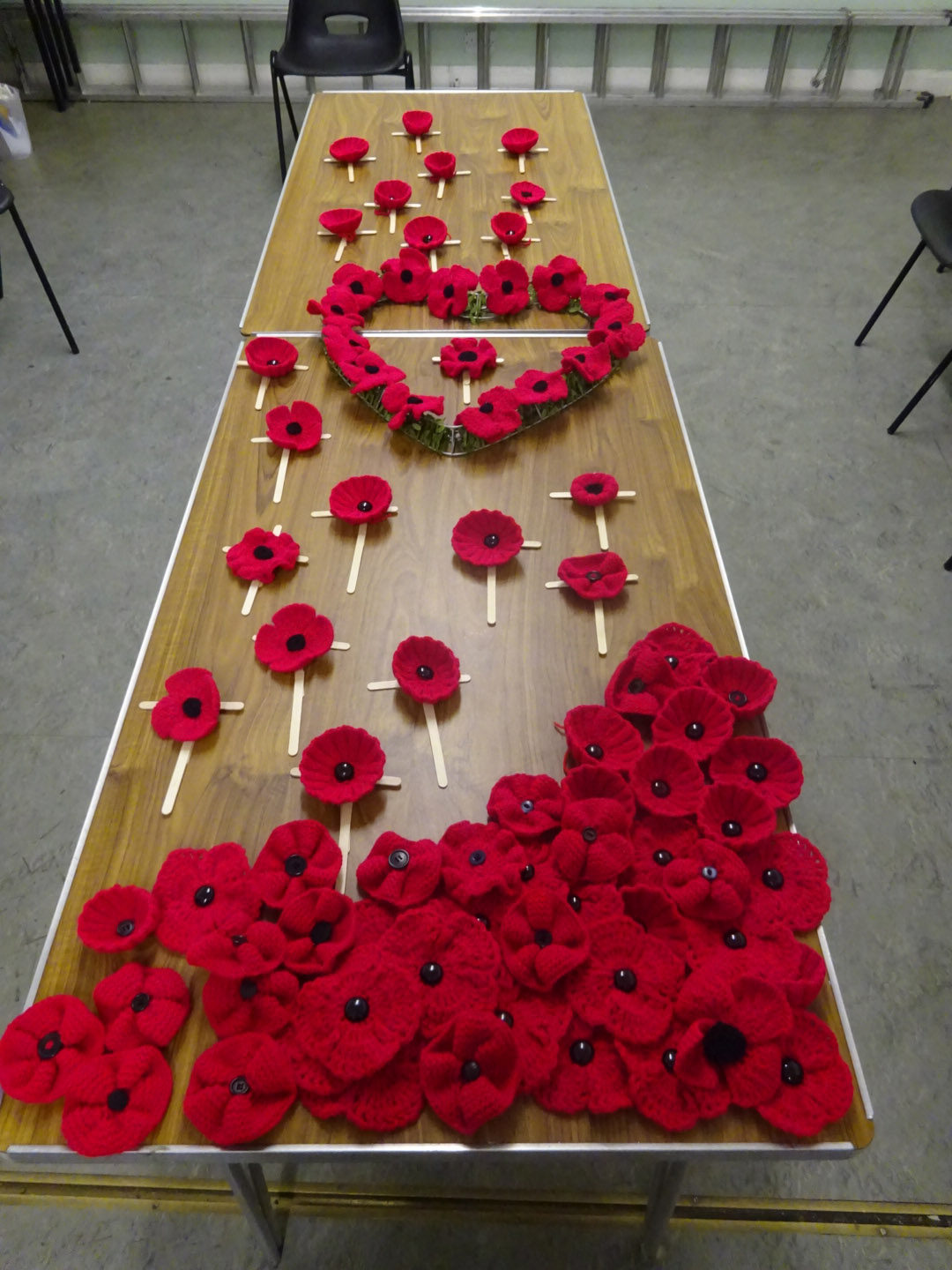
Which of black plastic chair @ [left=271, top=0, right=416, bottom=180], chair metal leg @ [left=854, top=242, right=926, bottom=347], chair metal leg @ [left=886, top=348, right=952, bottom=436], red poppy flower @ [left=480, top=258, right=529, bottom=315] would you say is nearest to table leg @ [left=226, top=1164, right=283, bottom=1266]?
red poppy flower @ [left=480, top=258, right=529, bottom=315]

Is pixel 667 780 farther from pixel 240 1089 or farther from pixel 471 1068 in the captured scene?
pixel 240 1089

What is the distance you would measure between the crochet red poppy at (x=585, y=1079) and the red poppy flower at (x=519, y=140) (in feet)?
8.82

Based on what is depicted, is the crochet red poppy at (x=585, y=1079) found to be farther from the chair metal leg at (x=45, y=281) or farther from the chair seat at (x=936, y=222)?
the chair metal leg at (x=45, y=281)

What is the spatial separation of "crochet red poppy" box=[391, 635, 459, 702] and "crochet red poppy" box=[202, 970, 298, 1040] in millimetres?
509

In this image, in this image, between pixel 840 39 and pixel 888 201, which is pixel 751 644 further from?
pixel 840 39

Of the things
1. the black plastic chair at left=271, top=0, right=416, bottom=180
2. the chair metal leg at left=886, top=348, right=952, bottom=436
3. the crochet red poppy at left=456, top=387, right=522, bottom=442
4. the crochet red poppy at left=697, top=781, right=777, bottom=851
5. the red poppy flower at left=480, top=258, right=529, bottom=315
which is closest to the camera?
the crochet red poppy at left=697, top=781, right=777, bottom=851

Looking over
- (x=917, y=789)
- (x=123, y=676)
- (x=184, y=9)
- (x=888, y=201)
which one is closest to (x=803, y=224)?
(x=888, y=201)

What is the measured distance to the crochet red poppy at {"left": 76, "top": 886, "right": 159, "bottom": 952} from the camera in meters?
1.17

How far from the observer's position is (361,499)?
5.75 feet

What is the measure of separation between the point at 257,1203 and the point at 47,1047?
56 centimetres

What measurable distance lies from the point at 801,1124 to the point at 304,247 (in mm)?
2377

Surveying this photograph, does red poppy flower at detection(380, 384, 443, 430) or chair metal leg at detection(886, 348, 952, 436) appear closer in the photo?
red poppy flower at detection(380, 384, 443, 430)

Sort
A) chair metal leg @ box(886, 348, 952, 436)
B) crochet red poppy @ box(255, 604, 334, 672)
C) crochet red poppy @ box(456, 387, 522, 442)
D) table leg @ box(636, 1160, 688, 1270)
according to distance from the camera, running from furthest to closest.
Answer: chair metal leg @ box(886, 348, 952, 436) → crochet red poppy @ box(456, 387, 522, 442) → crochet red poppy @ box(255, 604, 334, 672) → table leg @ box(636, 1160, 688, 1270)

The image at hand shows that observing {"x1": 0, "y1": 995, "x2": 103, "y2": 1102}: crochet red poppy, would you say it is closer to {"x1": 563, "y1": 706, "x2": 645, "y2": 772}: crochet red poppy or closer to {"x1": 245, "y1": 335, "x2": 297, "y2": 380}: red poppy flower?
{"x1": 563, "y1": 706, "x2": 645, "y2": 772}: crochet red poppy
